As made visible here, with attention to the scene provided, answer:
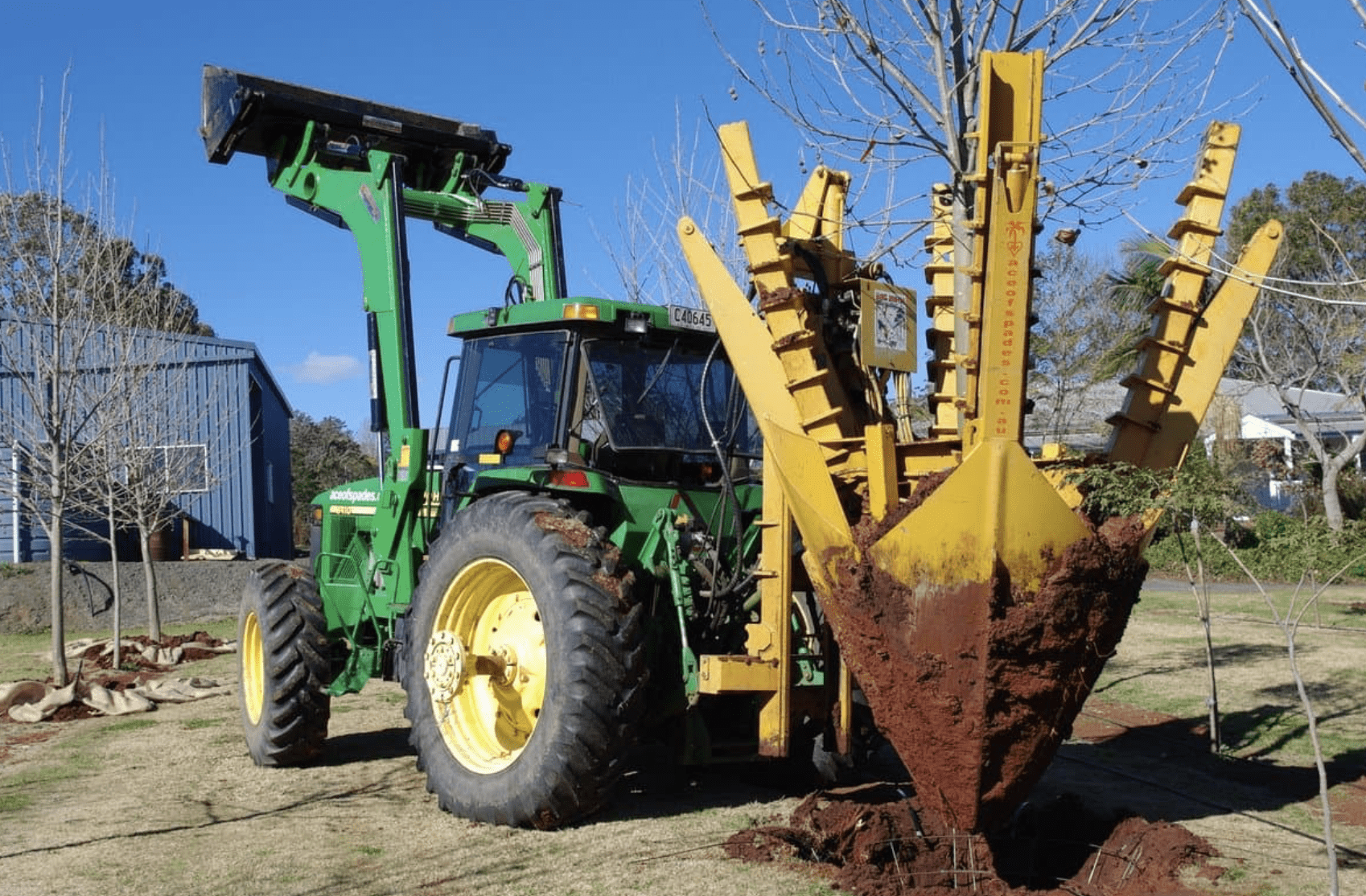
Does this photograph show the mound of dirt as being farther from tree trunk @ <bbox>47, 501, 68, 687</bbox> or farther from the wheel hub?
tree trunk @ <bbox>47, 501, 68, 687</bbox>

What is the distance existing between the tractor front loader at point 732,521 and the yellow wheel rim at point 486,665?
2 centimetres

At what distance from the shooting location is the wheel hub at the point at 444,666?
694 cm

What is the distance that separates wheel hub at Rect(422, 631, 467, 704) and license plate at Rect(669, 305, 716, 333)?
220 cm

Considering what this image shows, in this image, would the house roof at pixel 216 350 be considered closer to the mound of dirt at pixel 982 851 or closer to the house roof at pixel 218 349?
the house roof at pixel 218 349

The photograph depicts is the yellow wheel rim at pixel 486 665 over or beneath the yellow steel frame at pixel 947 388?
beneath

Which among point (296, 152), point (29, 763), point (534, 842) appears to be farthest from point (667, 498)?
point (29, 763)

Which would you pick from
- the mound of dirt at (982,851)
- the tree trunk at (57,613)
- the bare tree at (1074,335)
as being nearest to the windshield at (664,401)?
the mound of dirt at (982,851)


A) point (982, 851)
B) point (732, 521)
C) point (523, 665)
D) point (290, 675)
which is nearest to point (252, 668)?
point (290, 675)

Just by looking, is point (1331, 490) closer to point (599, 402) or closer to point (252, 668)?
point (599, 402)

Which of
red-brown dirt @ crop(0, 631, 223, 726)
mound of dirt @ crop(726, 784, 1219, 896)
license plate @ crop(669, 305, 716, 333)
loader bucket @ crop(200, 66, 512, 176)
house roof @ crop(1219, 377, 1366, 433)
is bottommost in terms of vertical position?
red-brown dirt @ crop(0, 631, 223, 726)

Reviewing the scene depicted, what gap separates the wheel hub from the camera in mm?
6941

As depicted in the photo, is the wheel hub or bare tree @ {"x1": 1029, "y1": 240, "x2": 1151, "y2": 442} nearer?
the wheel hub

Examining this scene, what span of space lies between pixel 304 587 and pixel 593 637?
3.55 m

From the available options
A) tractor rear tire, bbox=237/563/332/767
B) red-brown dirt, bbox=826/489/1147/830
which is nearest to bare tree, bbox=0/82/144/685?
tractor rear tire, bbox=237/563/332/767
